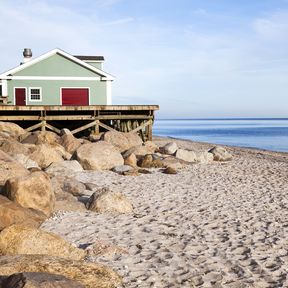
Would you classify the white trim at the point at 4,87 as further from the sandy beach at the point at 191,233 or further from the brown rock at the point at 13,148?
the sandy beach at the point at 191,233

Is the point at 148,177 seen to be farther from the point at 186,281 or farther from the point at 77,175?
the point at 186,281

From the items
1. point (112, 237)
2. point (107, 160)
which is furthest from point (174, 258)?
point (107, 160)

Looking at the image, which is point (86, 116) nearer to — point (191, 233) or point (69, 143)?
point (69, 143)

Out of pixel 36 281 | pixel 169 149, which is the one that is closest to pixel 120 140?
pixel 169 149

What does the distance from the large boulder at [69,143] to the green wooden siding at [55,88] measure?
28.9 ft

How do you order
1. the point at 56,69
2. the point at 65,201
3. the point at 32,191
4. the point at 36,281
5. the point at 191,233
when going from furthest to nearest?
the point at 56,69, the point at 65,201, the point at 32,191, the point at 191,233, the point at 36,281

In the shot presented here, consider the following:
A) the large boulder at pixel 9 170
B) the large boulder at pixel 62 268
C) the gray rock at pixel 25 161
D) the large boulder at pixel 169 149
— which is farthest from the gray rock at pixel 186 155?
the large boulder at pixel 62 268

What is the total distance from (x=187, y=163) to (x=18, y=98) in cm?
1361

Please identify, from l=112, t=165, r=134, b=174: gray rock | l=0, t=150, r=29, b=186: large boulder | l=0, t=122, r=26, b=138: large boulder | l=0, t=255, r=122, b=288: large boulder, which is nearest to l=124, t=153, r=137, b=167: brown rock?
l=112, t=165, r=134, b=174: gray rock

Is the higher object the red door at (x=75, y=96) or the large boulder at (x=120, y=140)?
the red door at (x=75, y=96)

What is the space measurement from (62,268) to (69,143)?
1308 centimetres

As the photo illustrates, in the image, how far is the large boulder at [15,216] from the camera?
682cm

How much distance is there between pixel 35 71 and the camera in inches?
1023

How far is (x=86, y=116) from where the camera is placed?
2192cm
